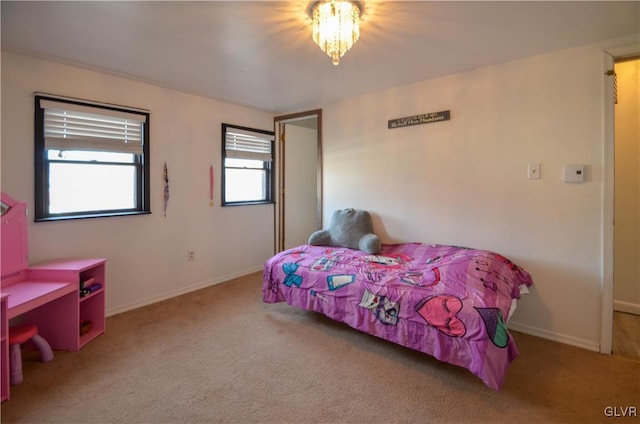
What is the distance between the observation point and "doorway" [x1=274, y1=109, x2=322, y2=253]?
4.54 metres

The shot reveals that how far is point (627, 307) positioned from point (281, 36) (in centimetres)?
400

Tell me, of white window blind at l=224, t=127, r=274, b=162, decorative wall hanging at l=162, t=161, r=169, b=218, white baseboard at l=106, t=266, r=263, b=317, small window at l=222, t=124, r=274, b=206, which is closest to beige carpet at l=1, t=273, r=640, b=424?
white baseboard at l=106, t=266, r=263, b=317

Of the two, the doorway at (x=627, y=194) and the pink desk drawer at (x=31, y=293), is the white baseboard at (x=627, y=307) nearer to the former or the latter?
the doorway at (x=627, y=194)

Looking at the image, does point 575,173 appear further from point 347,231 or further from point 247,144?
point 247,144

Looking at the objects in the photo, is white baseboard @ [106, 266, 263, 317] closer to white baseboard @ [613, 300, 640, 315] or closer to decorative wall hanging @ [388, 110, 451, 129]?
decorative wall hanging @ [388, 110, 451, 129]

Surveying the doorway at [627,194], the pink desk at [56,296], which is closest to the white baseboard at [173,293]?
the pink desk at [56,296]

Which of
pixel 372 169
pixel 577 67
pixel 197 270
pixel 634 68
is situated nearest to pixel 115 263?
pixel 197 270

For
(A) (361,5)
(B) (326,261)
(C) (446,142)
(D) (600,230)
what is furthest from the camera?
(C) (446,142)

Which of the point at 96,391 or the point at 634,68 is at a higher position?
the point at 634,68

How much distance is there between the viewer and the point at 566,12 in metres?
1.88

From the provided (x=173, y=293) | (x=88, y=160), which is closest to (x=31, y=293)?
(x=88, y=160)

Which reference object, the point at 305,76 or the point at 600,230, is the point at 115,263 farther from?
the point at 600,230

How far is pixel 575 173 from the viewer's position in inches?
92.7

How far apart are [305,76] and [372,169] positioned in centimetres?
125
